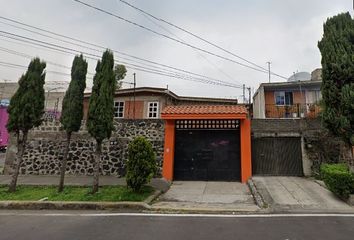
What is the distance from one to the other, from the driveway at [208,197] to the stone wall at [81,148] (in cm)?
276

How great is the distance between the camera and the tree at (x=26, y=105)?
10.3 meters

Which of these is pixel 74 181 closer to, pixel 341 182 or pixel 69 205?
pixel 69 205

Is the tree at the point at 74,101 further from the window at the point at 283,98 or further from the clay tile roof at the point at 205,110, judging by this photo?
the window at the point at 283,98

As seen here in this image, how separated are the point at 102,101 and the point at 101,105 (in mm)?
149

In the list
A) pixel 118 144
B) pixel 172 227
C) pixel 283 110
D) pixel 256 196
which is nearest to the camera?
pixel 172 227

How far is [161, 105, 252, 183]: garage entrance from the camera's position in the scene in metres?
12.4

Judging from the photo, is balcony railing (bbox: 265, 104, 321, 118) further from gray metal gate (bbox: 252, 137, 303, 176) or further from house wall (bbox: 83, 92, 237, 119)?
house wall (bbox: 83, 92, 237, 119)

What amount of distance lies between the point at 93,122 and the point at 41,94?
9.20 ft

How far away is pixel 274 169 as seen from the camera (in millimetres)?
12711

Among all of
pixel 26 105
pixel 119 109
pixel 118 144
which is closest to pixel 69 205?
pixel 26 105

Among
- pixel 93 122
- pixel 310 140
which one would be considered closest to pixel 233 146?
pixel 310 140

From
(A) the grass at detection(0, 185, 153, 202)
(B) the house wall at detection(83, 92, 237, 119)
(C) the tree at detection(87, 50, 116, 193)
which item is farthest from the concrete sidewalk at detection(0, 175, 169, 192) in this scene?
(B) the house wall at detection(83, 92, 237, 119)

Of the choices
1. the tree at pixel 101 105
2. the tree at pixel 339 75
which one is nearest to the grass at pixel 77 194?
the tree at pixel 101 105

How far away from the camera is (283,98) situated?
2031 cm
